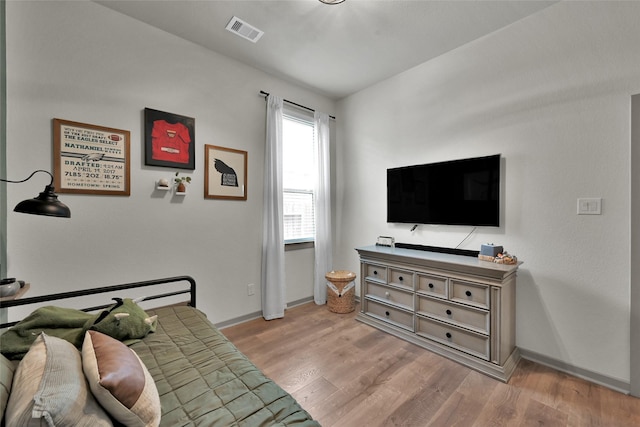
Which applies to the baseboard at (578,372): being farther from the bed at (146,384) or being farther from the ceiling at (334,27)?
the ceiling at (334,27)

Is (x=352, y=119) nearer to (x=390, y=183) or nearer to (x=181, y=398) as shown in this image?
(x=390, y=183)

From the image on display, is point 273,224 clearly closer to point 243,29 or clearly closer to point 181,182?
point 181,182

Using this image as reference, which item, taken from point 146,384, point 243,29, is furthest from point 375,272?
point 243,29

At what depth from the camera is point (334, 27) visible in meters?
2.33

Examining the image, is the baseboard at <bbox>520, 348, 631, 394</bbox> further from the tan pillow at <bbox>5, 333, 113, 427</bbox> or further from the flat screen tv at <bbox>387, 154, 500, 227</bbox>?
the tan pillow at <bbox>5, 333, 113, 427</bbox>

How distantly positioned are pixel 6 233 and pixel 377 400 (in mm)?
2704

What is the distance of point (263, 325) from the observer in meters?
2.87

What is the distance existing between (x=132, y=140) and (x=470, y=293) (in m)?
3.10

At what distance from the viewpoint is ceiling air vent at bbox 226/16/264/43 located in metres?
2.26

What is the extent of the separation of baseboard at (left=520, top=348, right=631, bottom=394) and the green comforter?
7.24 ft

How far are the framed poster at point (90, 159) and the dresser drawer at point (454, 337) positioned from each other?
2860mm

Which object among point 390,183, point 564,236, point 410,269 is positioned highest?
point 390,183

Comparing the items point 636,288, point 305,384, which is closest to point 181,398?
point 305,384

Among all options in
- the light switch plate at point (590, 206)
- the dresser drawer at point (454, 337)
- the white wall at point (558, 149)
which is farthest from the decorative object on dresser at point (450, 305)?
the light switch plate at point (590, 206)
